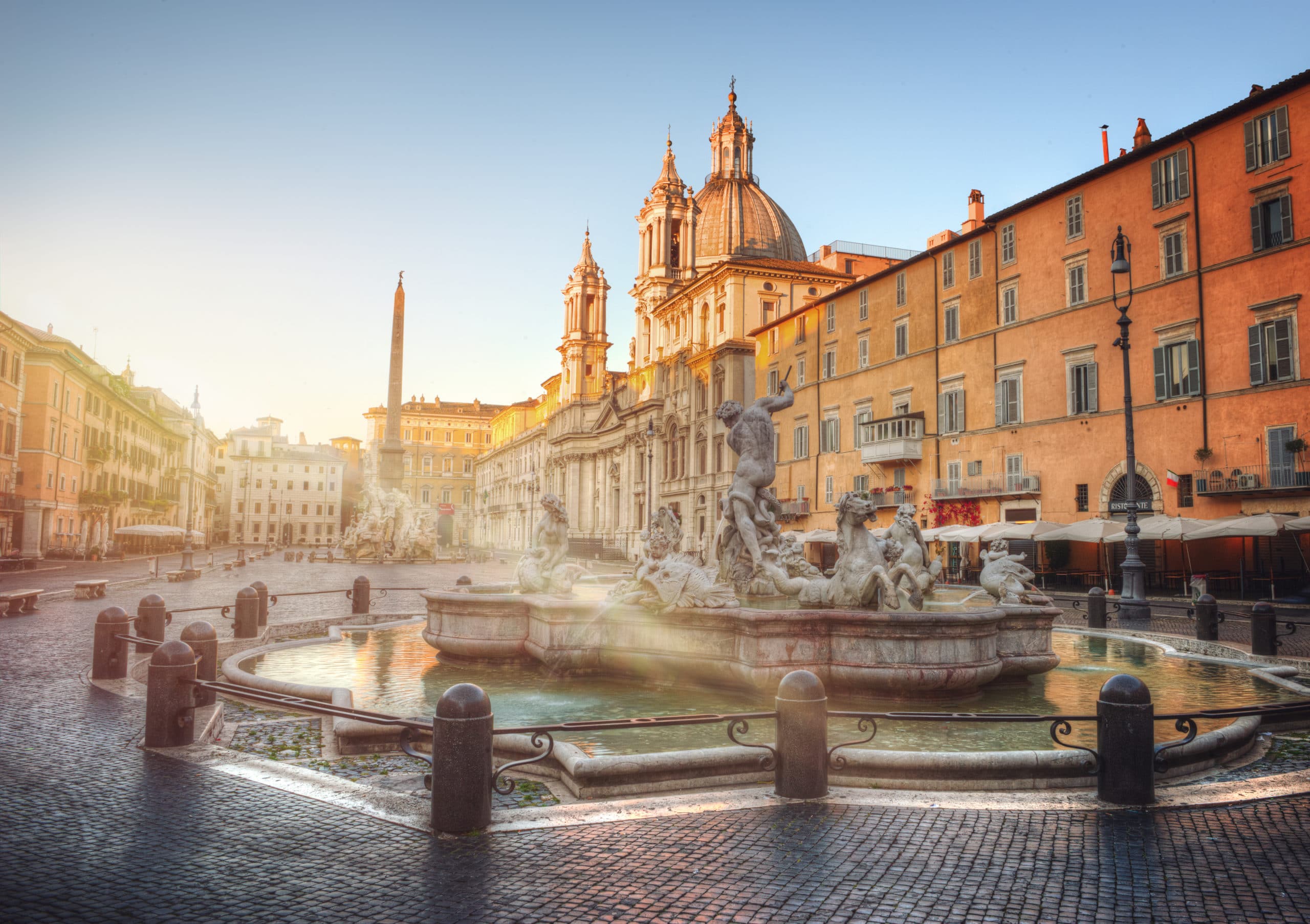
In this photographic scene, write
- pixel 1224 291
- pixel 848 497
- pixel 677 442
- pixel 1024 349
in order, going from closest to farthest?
1. pixel 848 497
2. pixel 1224 291
3. pixel 1024 349
4. pixel 677 442

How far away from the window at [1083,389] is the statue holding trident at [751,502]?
22746 millimetres

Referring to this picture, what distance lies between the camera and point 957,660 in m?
8.16

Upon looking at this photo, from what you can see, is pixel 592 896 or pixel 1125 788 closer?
pixel 592 896

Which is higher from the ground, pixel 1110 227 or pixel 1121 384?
pixel 1110 227

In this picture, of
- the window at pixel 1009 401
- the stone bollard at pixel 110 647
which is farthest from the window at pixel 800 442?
the stone bollard at pixel 110 647

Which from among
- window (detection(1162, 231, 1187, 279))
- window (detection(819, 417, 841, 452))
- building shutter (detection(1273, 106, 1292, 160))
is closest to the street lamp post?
building shutter (detection(1273, 106, 1292, 160))

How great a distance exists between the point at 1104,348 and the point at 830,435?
16736 millimetres

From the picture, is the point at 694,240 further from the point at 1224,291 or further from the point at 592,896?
the point at 592,896

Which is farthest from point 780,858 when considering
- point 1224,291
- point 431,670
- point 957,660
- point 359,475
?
point 359,475

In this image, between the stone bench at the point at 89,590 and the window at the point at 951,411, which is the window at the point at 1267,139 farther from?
the stone bench at the point at 89,590

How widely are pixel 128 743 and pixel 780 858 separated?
5.39 metres

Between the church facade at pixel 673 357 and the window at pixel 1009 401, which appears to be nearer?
the window at pixel 1009 401

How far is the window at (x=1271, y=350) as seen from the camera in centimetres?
2428

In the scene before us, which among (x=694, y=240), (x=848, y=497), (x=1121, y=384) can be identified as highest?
(x=694, y=240)
